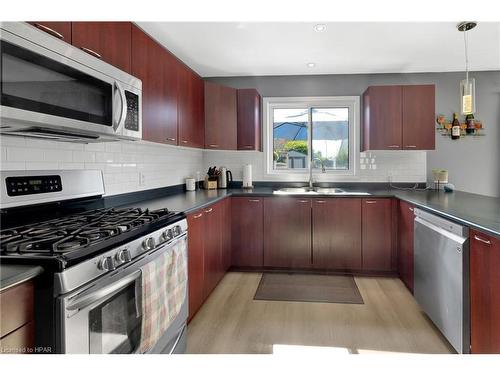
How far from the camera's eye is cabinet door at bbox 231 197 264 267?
363 centimetres

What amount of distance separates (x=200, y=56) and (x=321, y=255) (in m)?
2.44

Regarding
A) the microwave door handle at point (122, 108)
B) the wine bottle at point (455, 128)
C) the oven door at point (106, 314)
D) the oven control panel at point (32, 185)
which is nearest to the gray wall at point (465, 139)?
the wine bottle at point (455, 128)

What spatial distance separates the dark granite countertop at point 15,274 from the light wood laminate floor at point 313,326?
4.42ft

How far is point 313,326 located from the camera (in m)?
2.44

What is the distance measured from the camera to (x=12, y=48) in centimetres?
117

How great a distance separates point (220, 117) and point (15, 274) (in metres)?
3.10

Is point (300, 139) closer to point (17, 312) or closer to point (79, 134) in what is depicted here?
point (79, 134)

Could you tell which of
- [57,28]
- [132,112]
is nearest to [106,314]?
[132,112]

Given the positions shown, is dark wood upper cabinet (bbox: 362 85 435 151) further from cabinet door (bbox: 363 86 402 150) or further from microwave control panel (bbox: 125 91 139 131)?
→ microwave control panel (bbox: 125 91 139 131)

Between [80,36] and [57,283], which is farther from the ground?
[80,36]

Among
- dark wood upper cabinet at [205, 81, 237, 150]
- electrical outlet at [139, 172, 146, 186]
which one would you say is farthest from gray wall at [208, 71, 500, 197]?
electrical outlet at [139, 172, 146, 186]

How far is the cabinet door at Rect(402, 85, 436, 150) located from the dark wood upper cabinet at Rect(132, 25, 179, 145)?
2.49 m

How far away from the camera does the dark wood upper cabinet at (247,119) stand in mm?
3945
